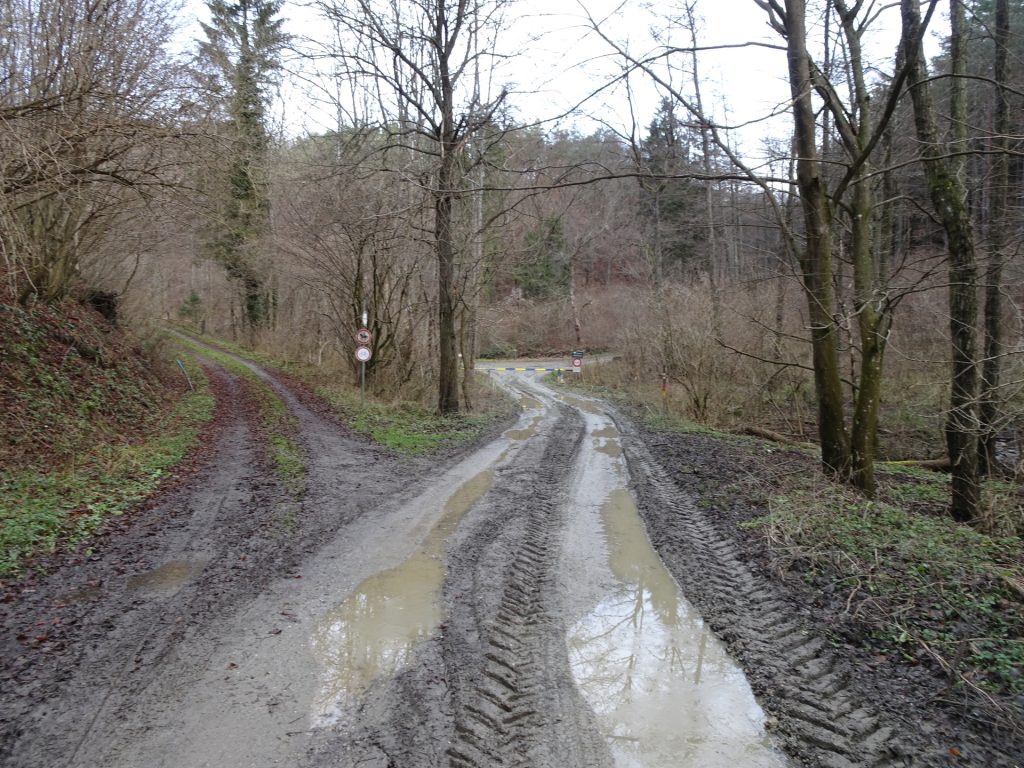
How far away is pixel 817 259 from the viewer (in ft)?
26.2

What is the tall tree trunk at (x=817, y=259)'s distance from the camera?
7594 mm

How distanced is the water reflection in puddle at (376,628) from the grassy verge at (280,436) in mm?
3180

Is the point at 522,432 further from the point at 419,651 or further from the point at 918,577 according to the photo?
the point at 419,651

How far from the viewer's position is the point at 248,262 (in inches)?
1103

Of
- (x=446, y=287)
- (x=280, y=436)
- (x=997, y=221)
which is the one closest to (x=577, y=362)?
(x=446, y=287)

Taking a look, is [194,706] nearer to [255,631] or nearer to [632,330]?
[255,631]

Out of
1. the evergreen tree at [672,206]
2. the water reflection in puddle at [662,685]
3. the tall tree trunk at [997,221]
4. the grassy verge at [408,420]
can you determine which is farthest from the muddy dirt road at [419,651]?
the evergreen tree at [672,206]

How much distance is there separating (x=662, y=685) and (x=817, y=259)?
634cm

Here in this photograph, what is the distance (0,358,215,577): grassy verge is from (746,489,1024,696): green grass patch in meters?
6.93

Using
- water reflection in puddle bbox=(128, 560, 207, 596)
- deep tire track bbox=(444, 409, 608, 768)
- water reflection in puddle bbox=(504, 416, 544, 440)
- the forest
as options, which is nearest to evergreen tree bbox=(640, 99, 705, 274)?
the forest

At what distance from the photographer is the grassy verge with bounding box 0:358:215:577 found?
5.79m

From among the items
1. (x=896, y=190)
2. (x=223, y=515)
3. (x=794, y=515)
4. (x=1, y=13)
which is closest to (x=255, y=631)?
(x=223, y=515)

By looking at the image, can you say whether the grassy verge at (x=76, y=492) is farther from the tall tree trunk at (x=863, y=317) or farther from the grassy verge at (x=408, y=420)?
the tall tree trunk at (x=863, y=317)

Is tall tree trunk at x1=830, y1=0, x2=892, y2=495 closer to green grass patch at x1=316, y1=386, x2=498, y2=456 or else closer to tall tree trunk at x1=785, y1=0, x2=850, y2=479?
tall tree trunk at x1=785, y1=0, x2=850, y2=479
